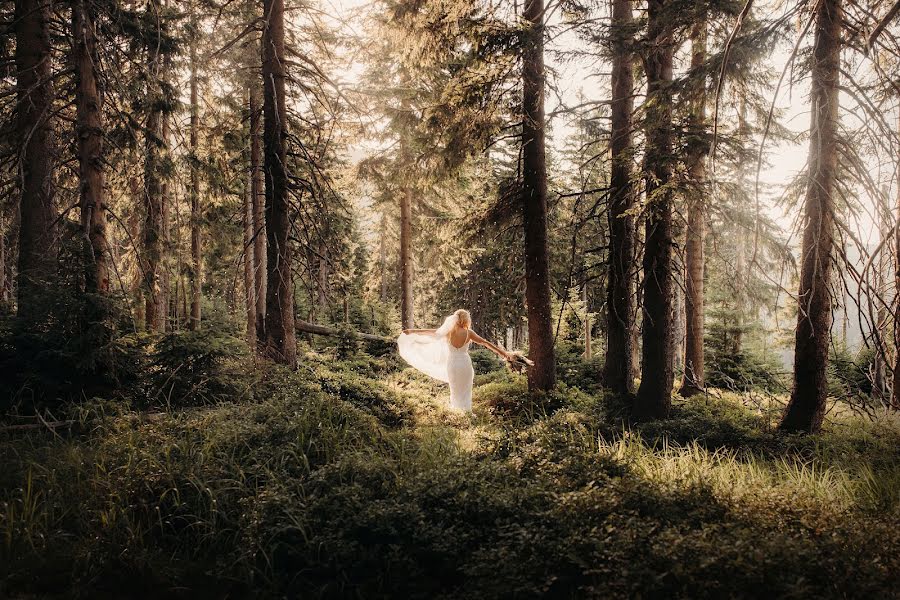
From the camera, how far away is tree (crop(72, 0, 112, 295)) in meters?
6.78

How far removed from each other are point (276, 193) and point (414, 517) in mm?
7535

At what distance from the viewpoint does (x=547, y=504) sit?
408 centimetres

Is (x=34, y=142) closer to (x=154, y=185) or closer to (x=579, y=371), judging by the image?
(x=154, y=185)

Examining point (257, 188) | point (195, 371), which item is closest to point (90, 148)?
point (195, 371)

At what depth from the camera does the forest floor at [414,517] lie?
124 inches

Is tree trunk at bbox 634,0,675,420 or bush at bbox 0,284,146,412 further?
tree trunk at bbox 634,0,675,420

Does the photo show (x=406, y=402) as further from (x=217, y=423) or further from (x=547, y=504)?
(x=547, y=504)

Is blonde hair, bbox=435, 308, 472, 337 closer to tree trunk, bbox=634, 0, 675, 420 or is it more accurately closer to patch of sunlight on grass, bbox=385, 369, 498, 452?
patch of sunlight on grass, bbox=385, 369, 498, 452

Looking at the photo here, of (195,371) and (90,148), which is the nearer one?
(90,148)

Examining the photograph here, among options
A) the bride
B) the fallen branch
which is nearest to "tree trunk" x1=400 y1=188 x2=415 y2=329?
the bride

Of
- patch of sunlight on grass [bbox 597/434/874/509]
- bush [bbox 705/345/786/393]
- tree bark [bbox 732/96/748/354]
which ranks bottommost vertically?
bush [bbox 705/345/786/393]

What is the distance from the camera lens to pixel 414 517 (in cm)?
380

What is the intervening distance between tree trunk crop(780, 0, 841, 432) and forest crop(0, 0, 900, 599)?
0.05 meters

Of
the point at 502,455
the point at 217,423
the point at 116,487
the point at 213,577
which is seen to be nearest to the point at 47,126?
the point at 217,423
